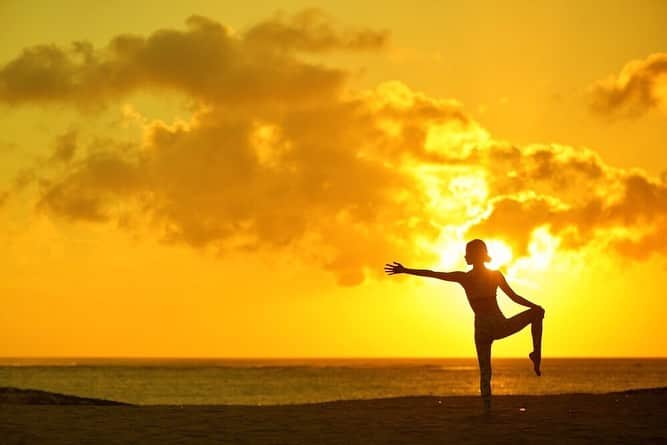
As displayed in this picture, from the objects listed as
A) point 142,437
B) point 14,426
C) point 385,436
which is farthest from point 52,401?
point 385,436

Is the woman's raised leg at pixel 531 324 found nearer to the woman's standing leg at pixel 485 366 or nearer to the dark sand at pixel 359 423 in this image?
the woman's standing leg at pixel 485 366

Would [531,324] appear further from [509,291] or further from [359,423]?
[359,423]

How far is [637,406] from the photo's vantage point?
61.5 feet

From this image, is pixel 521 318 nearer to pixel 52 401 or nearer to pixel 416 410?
pixel 416 410

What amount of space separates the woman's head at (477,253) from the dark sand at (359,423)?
2.70 metres

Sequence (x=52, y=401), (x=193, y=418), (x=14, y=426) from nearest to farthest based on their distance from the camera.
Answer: (x=14, y=426) < (x=193, y=418) < (x=52, y=401)

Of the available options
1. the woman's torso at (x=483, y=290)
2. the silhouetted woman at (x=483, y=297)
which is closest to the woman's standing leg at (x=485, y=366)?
Answer: the silhouetted woman at (x=483, y=297)

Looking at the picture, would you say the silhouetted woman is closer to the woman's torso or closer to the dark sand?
the woman's torso

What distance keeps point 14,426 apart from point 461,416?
7641 mm

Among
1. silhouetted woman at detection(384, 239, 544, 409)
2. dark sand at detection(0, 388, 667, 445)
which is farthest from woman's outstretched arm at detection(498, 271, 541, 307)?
dark sand at detection(0, 388, 667, 445)

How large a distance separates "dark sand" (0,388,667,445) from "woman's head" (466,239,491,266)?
8.86 feet

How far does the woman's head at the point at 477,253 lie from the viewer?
53.4 ft

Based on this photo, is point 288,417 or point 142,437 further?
point 288,417

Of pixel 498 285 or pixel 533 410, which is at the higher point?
pixel 498 285
